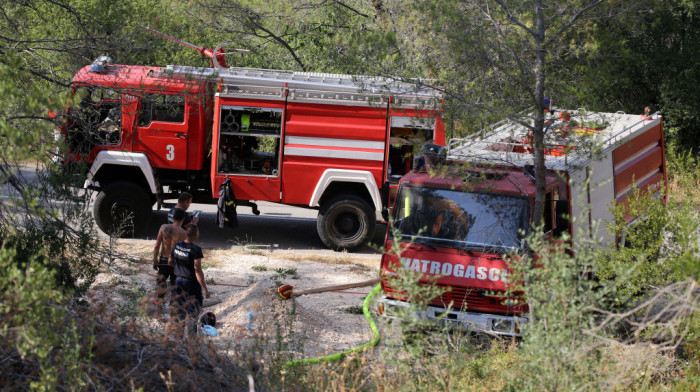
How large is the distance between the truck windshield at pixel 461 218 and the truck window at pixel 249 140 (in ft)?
14.5

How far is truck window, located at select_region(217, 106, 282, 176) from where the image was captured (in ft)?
39.3

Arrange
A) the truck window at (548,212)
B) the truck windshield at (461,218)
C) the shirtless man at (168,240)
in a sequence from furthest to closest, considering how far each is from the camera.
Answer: the truck window at (548,212) < the shirtless man at (168,240) < the truck windshield at (461,218)

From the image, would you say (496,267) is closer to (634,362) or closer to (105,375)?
(634,362)

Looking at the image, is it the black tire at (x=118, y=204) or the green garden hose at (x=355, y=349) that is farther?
the black tire at (x=118, y=204)

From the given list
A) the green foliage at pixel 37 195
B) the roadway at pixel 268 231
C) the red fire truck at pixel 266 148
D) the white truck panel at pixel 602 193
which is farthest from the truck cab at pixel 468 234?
the roadway at pixel 268 231

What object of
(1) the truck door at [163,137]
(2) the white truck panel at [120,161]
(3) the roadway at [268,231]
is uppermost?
(1) the truck door at [163,137]

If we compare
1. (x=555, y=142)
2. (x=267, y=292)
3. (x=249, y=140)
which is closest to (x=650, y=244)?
(x=555, y=142)

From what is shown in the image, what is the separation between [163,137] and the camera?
474 inches

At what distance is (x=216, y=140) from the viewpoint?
1192 cm

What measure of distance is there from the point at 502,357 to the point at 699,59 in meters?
14.4

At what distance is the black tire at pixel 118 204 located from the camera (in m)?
12.2

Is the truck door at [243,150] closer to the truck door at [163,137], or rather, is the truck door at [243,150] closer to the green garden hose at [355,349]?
the truck door at [163,137]

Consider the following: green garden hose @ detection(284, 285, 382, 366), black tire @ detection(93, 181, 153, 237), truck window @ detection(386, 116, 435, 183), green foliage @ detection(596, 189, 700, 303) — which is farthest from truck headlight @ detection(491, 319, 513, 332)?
black tire @ detection(93, 181, 153, 237)

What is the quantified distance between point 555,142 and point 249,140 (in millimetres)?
5770
